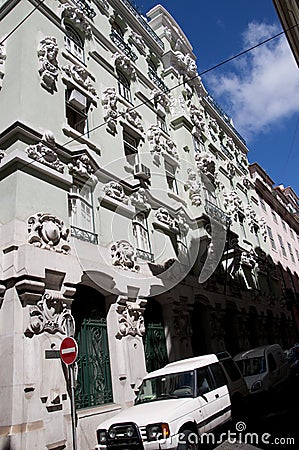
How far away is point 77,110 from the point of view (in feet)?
42.1

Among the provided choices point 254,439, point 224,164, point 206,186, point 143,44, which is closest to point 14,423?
point 254,439

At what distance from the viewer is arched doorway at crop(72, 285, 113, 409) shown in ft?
30.9

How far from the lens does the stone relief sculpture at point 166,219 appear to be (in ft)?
49.7

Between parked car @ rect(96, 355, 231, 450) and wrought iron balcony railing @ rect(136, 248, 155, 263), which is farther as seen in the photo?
wrought iron balcony railing @ rect(136, 248, 155, 263)

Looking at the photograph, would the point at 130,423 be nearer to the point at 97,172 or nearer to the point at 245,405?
the point at 245,405

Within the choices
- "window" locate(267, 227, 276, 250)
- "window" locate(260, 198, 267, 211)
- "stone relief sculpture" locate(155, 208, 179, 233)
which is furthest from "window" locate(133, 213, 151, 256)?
"window" locate(260, 198, 267, 211)

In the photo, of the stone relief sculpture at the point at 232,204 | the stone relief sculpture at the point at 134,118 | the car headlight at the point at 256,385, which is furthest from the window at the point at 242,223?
the car headlight at the point at 256,385

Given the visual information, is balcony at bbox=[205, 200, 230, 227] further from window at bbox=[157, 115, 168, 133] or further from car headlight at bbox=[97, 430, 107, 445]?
car headlight at bbox=[97, 430, 107, 445]

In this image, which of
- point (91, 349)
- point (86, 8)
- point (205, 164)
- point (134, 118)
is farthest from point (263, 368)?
point (86, 8)

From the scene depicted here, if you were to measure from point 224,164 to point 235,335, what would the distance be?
41.7 feet

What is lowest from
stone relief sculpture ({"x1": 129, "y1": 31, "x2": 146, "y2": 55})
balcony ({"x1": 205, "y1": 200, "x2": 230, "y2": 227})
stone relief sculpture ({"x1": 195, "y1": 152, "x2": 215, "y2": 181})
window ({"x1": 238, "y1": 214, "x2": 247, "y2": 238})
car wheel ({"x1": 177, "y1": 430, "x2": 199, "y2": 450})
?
car wheel ({"x1": 177, "y1": 430, "x2": 199, "y2": 450})

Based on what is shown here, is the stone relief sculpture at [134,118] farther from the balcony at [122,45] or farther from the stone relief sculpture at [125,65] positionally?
the balcony at [122,45]

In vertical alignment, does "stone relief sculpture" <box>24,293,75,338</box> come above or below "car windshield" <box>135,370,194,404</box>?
above

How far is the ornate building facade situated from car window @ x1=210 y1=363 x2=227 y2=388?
2.78m
